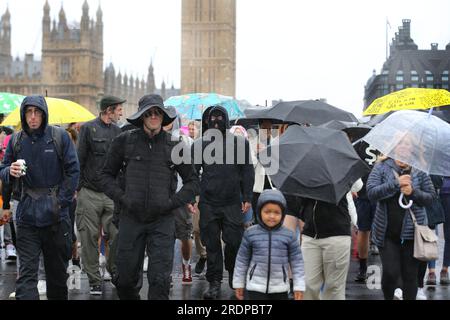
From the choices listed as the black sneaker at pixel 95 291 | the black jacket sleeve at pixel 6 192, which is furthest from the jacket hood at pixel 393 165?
the black sneaker at pixel 95 291

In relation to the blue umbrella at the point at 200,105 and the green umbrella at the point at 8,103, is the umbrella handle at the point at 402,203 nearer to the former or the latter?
the blue umbrella at the point at 200,105

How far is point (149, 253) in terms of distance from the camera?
6008mm

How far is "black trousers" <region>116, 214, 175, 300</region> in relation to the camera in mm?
5918

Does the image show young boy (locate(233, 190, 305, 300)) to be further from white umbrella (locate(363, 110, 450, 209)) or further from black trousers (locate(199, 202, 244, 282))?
black trousers (locate(199, 202, 244, 282))

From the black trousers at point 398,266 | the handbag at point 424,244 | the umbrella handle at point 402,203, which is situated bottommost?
the black trousers at point 398,266

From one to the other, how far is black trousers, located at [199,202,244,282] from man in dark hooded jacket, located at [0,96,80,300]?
1.72 metres

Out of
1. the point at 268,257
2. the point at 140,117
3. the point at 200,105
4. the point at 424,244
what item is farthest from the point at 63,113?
the point at 424,244

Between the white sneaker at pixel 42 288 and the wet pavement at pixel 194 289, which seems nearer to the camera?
the white sneaker at pixel 42 288

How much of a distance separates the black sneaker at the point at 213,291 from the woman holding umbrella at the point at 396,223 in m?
1.92

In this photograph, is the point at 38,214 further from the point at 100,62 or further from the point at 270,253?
the point at 100,62

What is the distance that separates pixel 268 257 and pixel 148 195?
3.26 ft

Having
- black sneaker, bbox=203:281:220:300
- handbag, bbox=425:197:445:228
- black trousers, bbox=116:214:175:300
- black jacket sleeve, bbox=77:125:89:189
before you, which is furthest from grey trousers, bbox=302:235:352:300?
black jacket sleeve, bbox=77:125:89:189

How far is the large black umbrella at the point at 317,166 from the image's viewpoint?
19.0ft
